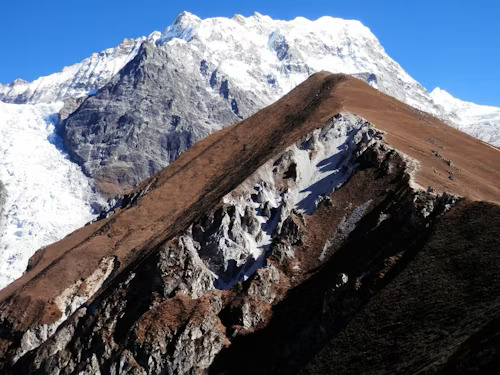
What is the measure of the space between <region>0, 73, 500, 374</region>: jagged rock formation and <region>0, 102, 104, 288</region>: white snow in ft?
204

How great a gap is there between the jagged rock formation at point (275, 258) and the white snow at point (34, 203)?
6220 cm

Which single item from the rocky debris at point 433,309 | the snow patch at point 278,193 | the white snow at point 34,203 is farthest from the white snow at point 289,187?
the white snow at point 34,203

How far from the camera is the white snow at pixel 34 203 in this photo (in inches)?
Result: 5723

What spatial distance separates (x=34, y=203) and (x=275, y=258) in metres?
128

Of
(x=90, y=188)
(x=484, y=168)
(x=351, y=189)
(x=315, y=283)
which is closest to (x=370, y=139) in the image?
(x=351, y=189)

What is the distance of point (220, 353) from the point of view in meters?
50.0

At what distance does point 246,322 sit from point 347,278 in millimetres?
11145

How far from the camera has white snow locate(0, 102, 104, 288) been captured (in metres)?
145

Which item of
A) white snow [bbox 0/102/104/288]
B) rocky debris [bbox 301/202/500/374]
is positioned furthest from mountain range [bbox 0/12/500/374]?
white snow [bbox 0/102/104/288]

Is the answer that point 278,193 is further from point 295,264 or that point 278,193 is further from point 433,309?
point 433,309

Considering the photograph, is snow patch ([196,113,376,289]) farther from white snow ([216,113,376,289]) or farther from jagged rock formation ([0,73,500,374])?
jagged rock formation ([0,73,500,374])

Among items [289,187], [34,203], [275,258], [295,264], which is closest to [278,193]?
[289,187]

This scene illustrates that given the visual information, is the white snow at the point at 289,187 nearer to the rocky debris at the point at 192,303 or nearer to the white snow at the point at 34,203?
the rocky debris at the point at 192,303

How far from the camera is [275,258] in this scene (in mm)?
55406
